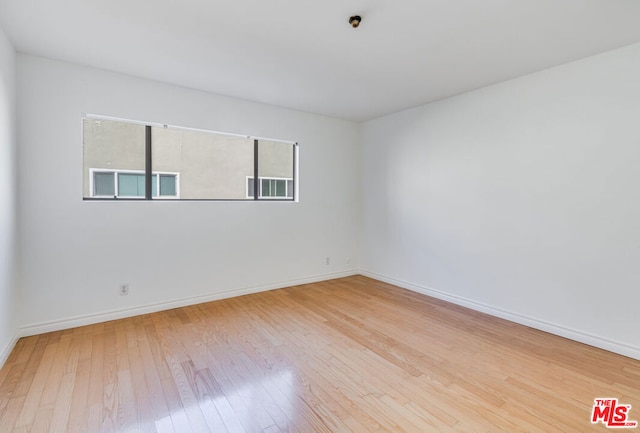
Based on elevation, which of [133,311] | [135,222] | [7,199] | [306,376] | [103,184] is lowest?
[306,376]

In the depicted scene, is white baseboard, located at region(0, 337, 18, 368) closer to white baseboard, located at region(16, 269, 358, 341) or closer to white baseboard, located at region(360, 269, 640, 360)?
white baseboard, located at region(16, 269, 358, 341)

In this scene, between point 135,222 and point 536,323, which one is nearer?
point 536,323

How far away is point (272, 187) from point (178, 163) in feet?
4.19

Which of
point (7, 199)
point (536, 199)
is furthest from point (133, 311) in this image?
point (536, 199)

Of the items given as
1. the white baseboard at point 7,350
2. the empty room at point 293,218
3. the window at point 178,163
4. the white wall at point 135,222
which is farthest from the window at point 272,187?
the white baseboard at point 7,350

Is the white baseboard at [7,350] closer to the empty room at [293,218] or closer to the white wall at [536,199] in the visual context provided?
the empty room at [293,218]

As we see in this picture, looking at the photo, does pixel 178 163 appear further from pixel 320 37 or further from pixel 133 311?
pixel 320 37

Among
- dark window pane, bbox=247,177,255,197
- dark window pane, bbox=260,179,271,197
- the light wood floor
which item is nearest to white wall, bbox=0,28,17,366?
the light wood floor

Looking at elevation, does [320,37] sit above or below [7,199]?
above

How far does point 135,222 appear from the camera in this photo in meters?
3.08

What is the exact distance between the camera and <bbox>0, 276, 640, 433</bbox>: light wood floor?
1646 mm

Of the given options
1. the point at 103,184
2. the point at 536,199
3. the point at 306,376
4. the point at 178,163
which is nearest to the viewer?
the point at 306,376

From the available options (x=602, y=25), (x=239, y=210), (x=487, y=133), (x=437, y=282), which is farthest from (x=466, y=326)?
(x=239, y=210)

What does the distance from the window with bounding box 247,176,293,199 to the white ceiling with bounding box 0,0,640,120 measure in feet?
4.31
